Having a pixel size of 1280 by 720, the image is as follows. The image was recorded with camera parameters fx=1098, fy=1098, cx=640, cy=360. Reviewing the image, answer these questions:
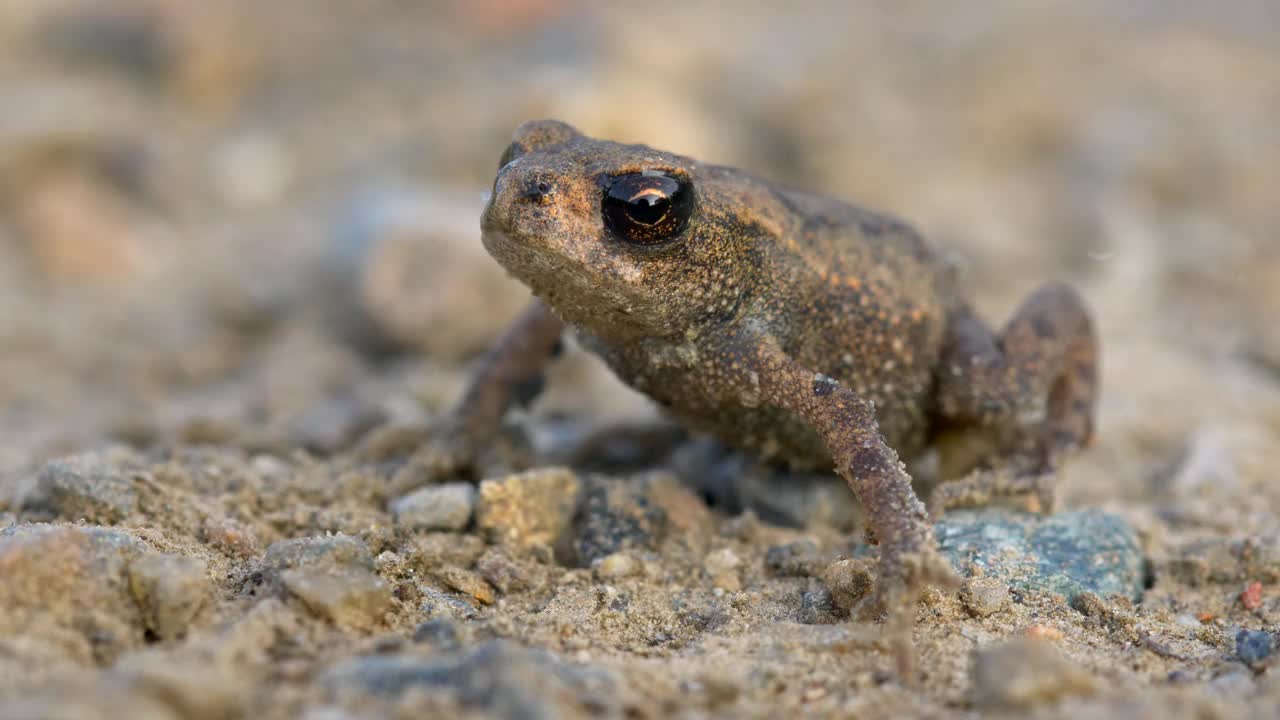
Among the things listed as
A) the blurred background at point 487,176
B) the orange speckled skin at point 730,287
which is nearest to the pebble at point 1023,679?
the orange speckled skin at point 730,287

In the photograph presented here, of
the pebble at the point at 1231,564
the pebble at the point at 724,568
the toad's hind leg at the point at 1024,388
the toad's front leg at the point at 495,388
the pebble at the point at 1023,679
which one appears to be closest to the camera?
the pebble at the point at 1023,679

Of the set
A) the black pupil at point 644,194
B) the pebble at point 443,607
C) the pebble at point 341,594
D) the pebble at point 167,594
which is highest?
the black pupil at point 644,194

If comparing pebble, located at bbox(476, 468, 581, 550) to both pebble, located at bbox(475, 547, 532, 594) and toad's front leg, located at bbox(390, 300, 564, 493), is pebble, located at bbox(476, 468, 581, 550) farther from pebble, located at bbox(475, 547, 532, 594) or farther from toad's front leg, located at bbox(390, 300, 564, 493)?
toad's front leg, located at bbox(390, 300, 564, 493)

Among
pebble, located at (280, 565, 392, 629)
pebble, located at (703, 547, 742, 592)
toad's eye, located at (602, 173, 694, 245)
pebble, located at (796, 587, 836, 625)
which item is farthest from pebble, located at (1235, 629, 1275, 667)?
pebble, located at (280, 565, 392, 629)

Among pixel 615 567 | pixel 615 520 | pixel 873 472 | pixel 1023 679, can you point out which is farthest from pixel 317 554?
pixel 1023 679

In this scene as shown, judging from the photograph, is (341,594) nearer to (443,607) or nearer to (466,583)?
(443,607)

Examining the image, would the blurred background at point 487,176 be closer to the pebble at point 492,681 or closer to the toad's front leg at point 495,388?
the toad's front leg at point 495,388
